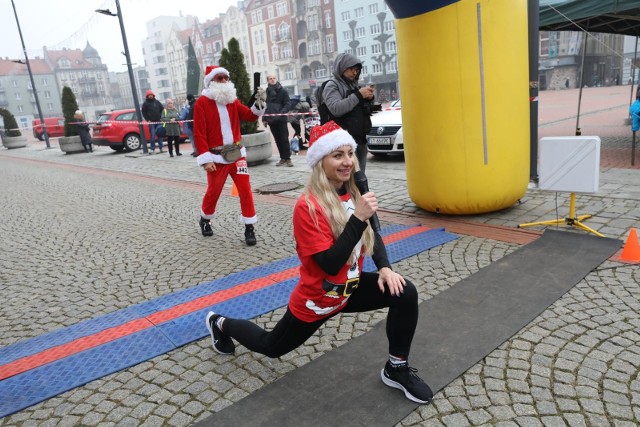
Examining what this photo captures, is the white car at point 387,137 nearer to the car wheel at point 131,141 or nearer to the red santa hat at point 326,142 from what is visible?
the red santa hat at point 326,142

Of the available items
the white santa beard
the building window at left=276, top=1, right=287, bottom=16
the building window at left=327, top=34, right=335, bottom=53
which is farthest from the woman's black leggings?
the building window at left=276, top=1, right=287, bottom=16

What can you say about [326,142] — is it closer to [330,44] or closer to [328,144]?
[328,144]

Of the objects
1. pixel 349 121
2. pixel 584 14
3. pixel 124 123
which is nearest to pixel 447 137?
pixel 349 121

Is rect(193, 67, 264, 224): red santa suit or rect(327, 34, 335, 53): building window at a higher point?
rect(327, 34, 335, 53): building window

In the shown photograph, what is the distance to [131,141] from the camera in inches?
714

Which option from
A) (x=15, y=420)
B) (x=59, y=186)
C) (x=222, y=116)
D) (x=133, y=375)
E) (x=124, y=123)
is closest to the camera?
(x=15, y=420)

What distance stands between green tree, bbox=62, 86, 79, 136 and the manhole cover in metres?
14.8

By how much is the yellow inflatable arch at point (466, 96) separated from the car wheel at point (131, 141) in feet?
48.7

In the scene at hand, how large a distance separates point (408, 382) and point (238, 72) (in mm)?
10499

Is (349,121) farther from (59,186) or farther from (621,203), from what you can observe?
(59,186)

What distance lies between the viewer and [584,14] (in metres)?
6.94

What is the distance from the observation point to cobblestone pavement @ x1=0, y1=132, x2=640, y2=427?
254cm

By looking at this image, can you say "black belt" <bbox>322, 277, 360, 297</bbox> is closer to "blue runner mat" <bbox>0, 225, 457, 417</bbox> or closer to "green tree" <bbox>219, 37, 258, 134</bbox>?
"blue runner mat" <bbox>0, 225, 457, 417</bbox>

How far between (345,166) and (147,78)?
416 ft
